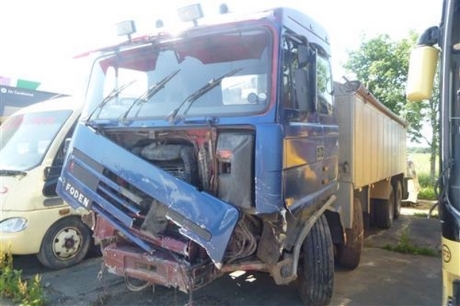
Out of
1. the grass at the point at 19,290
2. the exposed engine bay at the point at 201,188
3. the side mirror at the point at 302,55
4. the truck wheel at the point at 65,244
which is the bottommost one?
the grass at the point at 19,290

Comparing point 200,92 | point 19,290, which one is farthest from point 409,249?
point 19,290

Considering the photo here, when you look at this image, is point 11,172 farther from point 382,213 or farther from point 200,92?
point 382,213

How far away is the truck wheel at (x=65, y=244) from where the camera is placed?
203 inches

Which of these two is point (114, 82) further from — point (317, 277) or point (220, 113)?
point (317, 277)

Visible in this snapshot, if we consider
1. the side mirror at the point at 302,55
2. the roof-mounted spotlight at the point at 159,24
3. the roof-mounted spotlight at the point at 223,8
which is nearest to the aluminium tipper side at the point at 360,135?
the side mirror at the point at 302,55

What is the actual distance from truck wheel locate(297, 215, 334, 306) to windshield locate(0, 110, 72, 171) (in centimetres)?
366

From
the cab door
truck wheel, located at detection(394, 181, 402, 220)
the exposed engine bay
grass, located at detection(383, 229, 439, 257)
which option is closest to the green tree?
truck wheel, located at detection(394, 181, 402, 220)

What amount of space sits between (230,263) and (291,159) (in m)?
0.96

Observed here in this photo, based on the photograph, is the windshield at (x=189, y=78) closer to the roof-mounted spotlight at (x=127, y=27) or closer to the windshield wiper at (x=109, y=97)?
the windshield wiper at (x=109, y=97)

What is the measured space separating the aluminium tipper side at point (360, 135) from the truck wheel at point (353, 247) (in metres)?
0.44

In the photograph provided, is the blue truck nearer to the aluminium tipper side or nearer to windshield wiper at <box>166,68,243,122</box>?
windshield wiper at <box>166,68,243,122</box>

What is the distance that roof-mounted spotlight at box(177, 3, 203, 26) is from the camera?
3.39m

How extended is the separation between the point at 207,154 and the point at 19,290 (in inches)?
108

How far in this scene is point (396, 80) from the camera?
45.3ft
